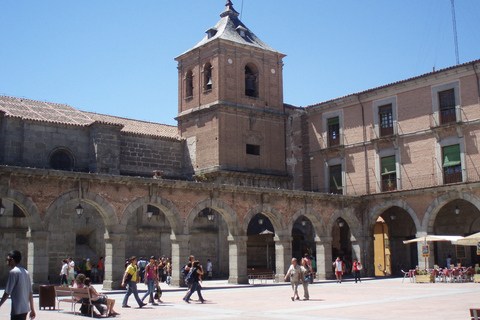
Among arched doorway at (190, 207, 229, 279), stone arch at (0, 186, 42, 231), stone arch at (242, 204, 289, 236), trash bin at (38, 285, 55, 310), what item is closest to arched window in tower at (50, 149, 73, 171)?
arched doorway at (190, 207, 229, 279)

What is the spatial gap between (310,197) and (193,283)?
13.4 meters

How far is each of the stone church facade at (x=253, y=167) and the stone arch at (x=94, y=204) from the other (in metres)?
0.04

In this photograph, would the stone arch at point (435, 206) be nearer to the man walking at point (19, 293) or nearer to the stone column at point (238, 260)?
the stone column at point (238, 260)

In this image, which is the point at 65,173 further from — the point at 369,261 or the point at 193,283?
the point at 369,261

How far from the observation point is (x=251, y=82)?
35.7 m

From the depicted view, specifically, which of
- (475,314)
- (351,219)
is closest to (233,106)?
(351,219)

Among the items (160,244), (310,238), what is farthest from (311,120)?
(160,244)

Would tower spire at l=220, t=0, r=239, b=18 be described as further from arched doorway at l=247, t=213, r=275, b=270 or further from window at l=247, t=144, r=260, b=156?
arched doorway at l=247, t=213, r=275, b=270

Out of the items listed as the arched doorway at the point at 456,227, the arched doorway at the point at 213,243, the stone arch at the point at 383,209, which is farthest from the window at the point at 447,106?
the arched doorway at the point at 213,243

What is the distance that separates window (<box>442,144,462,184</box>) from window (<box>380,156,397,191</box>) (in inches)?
116

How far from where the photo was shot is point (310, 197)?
29.1 meters

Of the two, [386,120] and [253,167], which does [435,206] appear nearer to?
[386,120]

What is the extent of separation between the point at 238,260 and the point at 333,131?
484 inches

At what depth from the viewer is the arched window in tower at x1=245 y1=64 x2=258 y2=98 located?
3547cm
